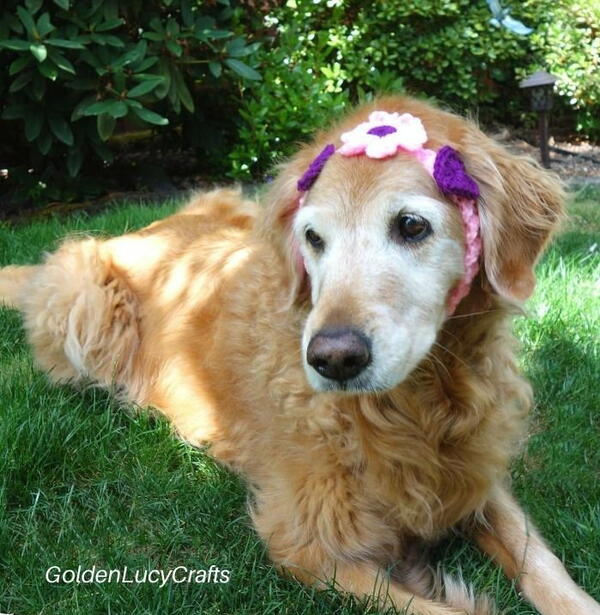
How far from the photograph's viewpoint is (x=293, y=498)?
2.43 meters

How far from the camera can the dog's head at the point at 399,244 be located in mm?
1955

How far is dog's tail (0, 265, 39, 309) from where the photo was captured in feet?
13.7

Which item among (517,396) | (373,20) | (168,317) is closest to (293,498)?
(517,396)

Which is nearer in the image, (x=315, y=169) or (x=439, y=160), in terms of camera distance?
(x=439, y=160)

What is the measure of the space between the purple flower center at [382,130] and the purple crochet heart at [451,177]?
153mm

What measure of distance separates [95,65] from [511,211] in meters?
4.17

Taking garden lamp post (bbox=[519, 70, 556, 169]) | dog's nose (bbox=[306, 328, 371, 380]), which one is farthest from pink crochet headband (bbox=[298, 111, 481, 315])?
garden lamp post (bbox=[519, 70, 556, 169])

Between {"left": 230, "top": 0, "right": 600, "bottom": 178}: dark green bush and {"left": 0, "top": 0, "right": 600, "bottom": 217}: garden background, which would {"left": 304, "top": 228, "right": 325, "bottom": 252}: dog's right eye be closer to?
{"left": 0, "top": 0, "right": 600, "bottom": 217}: garden background

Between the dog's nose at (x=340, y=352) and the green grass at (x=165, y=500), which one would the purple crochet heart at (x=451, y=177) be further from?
the green grass at (x=165, y=500)

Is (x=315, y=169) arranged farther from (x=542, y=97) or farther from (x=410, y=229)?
(x=542, y=97)

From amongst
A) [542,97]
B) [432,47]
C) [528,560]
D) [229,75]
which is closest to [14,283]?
[528,560]

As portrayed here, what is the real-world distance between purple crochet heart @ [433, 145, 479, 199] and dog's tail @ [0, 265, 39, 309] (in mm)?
2610

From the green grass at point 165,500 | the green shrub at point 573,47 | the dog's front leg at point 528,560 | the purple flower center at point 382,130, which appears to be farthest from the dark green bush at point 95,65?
the dog's front leg at point 528,560

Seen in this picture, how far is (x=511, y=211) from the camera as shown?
7.22ft
